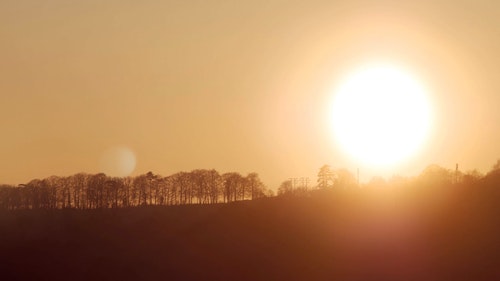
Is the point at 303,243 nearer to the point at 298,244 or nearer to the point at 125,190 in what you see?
the point at 298,244

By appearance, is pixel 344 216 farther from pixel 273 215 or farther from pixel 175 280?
pixel 175 280

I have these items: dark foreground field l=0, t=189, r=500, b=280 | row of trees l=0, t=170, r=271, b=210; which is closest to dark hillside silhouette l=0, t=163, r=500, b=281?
dark foreground field l=0, t=189, r=500, b=280

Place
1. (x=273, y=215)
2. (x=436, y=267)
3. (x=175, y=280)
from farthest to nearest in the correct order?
(x=273, y=215) → (x=175, y=280) → (x=436, y=267)

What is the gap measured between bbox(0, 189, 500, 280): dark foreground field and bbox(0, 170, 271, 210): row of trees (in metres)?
62.5

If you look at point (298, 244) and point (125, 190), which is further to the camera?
point (125, 190)

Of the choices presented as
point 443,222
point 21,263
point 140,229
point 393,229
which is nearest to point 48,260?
point 21,263

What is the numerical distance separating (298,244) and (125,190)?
332 ft

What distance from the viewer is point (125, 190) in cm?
19062

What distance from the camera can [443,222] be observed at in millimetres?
95125

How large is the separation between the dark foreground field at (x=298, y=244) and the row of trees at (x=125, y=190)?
62486 millimetres

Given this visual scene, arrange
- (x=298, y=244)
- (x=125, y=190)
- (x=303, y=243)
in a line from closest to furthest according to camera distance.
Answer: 1. (x=298, y=244)
2. (x=303, y=243)
3. (x=125, y=190)

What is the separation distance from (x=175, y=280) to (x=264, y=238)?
50.0 ft

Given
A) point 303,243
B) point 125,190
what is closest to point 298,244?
point 303,243

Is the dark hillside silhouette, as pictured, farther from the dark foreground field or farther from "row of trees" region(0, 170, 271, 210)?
"row of trees" region(0, 170, 271, 210)
